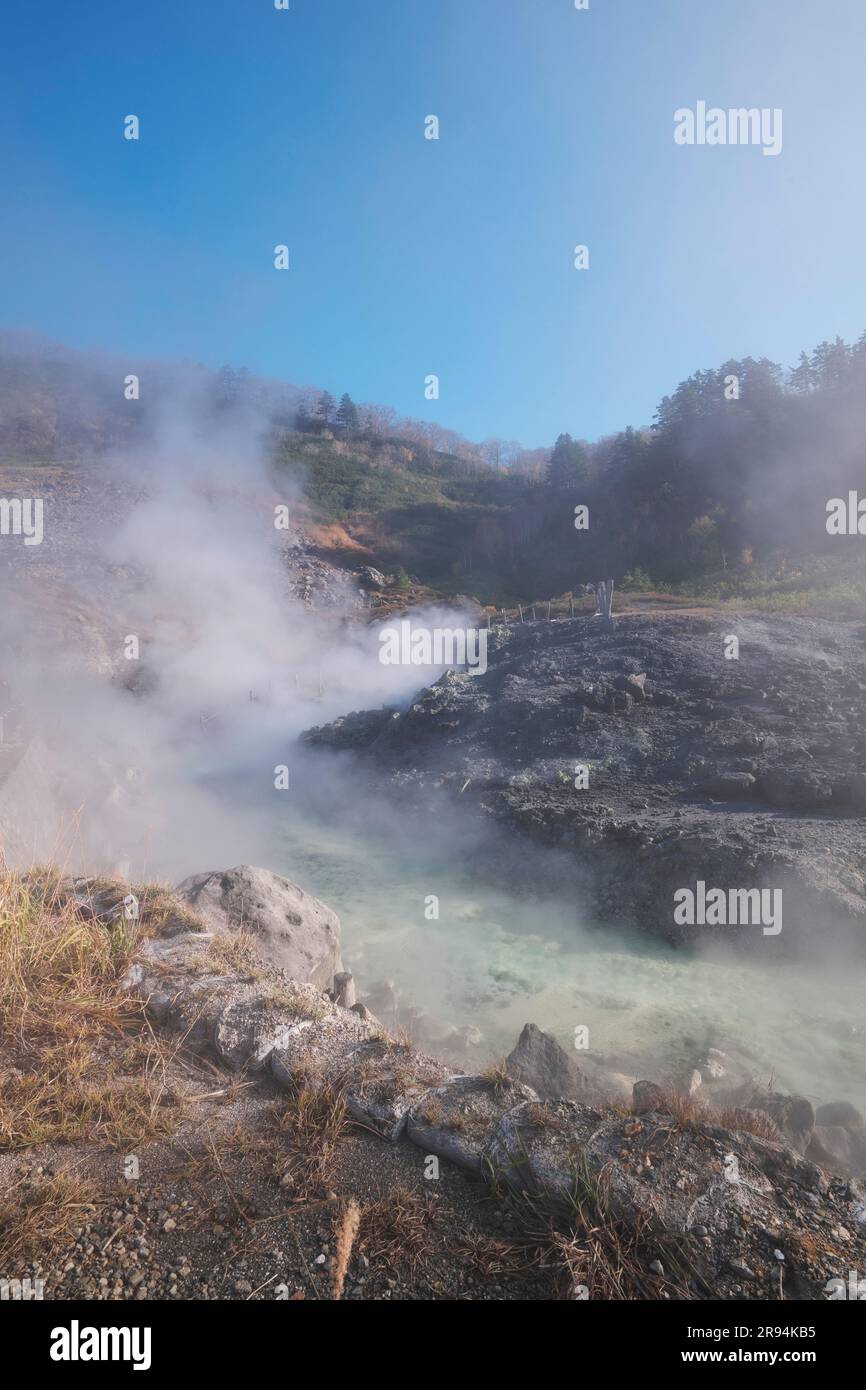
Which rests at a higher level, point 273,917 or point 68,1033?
point 68,1033

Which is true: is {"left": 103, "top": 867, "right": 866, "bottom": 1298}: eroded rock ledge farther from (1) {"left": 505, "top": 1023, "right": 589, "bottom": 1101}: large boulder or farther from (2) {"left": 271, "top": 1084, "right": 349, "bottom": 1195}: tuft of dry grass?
(1) {"left": 505, "top": 1023, "right": 589, "bottom": 1101}: large boulder

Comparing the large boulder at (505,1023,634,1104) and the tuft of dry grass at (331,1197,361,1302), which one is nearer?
the tuft of dry grass at (331,1197,361,1302)

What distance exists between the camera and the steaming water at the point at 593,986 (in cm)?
556

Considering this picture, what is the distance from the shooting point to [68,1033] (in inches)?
130

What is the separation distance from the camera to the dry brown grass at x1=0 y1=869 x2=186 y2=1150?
280 centimetres

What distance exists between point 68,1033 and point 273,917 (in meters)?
2.91

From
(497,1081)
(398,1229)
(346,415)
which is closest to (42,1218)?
(398,1229)

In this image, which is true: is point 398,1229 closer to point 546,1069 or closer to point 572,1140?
point 572,1140

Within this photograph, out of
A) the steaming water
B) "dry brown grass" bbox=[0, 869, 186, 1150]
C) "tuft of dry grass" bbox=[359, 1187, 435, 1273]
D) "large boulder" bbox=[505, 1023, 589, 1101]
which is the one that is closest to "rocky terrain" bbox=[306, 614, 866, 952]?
the steaming water

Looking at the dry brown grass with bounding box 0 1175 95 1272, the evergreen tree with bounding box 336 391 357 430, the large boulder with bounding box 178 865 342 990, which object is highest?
the evergreen tree with bounding box 336 391 357 430

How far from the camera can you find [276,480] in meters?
52.4

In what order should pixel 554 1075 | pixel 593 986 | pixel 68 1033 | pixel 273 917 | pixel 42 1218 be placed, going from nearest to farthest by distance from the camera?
pixel 42 1218 < pixel 68 1033 < pixel 554 1075 < pixel 273 917 < pixel 593 986

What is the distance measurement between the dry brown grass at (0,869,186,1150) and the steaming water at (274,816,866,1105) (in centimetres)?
311
